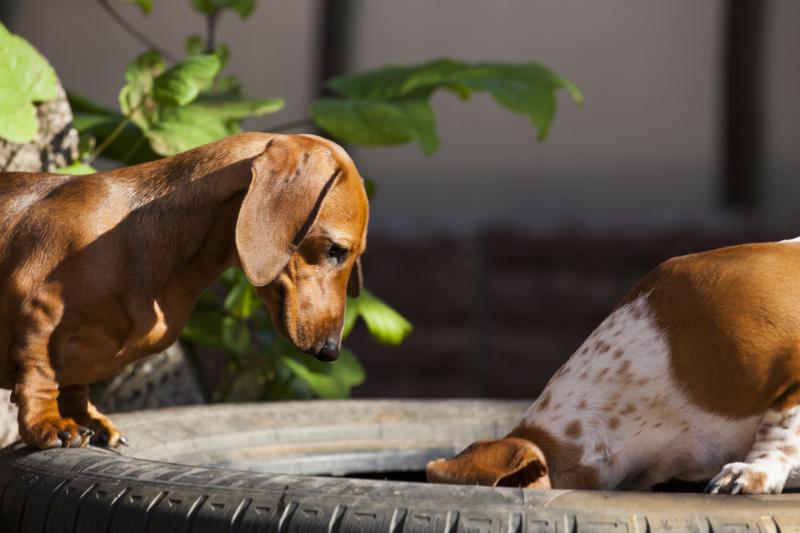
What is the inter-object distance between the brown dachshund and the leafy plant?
74cm

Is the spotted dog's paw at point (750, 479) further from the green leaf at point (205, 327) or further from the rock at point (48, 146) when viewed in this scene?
the green leaf at point (205, 327)

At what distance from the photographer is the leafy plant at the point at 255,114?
266 cm

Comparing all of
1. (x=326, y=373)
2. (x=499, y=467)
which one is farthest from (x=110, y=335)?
(x=326, y=373)

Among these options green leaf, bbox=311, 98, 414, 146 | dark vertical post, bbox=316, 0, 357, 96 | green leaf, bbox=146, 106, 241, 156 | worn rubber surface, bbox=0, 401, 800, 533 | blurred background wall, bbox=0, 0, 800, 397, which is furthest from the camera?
dark vertical post, bbox=316, 0, 357, 96

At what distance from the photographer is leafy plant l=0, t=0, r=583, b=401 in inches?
105

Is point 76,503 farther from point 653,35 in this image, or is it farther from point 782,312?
point 653,35

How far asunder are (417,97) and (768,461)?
1.52 meters

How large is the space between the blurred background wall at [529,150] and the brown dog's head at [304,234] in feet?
13.0

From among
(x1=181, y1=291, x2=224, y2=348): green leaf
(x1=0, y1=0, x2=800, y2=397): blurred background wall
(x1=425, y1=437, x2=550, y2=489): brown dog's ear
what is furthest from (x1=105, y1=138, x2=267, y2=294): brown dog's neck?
(x1=0, y1=0, x2=800, y2=397): blurred background wall

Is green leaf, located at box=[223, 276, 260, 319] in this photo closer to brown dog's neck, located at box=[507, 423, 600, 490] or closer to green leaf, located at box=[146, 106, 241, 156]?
green leaf, located at box=[146, 106, 241, 156]

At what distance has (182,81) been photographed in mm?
2445

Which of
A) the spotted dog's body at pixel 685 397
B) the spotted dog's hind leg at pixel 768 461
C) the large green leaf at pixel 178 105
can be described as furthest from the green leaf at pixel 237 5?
the spotted dog's hind leg at pixel 768 461

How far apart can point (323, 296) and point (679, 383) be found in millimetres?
446

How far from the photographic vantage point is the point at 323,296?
169cm
